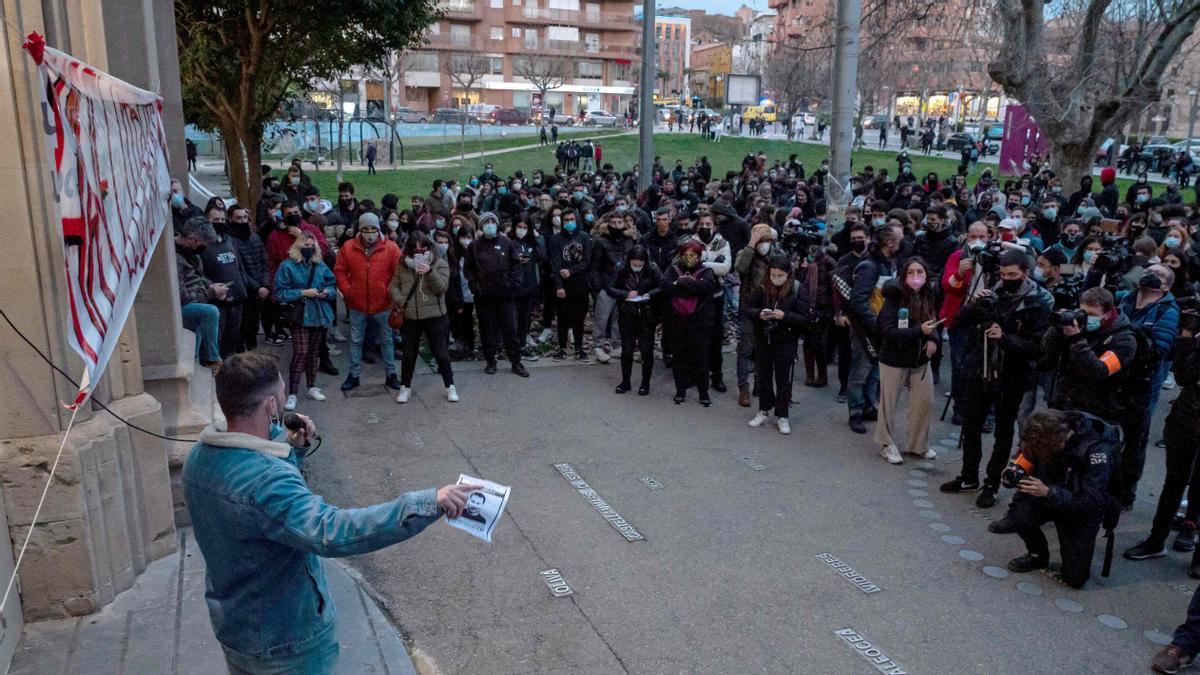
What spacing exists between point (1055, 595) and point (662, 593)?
2.40m

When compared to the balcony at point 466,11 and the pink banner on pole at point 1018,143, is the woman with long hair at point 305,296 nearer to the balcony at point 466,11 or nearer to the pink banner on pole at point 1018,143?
the pink banner on pole at point 1018,143

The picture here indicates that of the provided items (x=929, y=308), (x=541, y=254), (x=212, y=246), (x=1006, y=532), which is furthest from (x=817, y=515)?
(x=212, y=246)

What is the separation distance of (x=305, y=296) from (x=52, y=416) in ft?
14.1

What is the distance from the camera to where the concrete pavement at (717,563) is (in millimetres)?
4867

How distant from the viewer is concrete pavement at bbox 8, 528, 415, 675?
4289 mm

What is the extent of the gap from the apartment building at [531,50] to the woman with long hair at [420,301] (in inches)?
2542

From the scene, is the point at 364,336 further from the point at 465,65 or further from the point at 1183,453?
the point at 465,65

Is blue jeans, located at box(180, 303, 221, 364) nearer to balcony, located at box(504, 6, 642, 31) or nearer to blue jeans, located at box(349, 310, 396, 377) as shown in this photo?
blue jeans, located at box(349, 310, 396, 377)

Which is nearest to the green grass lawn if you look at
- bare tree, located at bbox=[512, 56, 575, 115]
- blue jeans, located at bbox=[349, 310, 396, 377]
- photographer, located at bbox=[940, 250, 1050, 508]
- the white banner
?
blue jeans, located at bbox=[349, 310, 396, 377]

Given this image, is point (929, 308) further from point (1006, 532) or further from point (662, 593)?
point (662, 593)

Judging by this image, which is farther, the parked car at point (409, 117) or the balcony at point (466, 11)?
the balcony at point (466, 11)

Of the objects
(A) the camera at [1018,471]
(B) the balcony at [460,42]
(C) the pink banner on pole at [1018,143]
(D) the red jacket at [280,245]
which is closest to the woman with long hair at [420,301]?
(D) the red jacket at [280,245]

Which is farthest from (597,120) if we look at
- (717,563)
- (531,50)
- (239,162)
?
(717,563)

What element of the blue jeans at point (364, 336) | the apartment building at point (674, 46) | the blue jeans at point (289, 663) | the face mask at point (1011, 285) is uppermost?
the apartment building at point (674, 46)
